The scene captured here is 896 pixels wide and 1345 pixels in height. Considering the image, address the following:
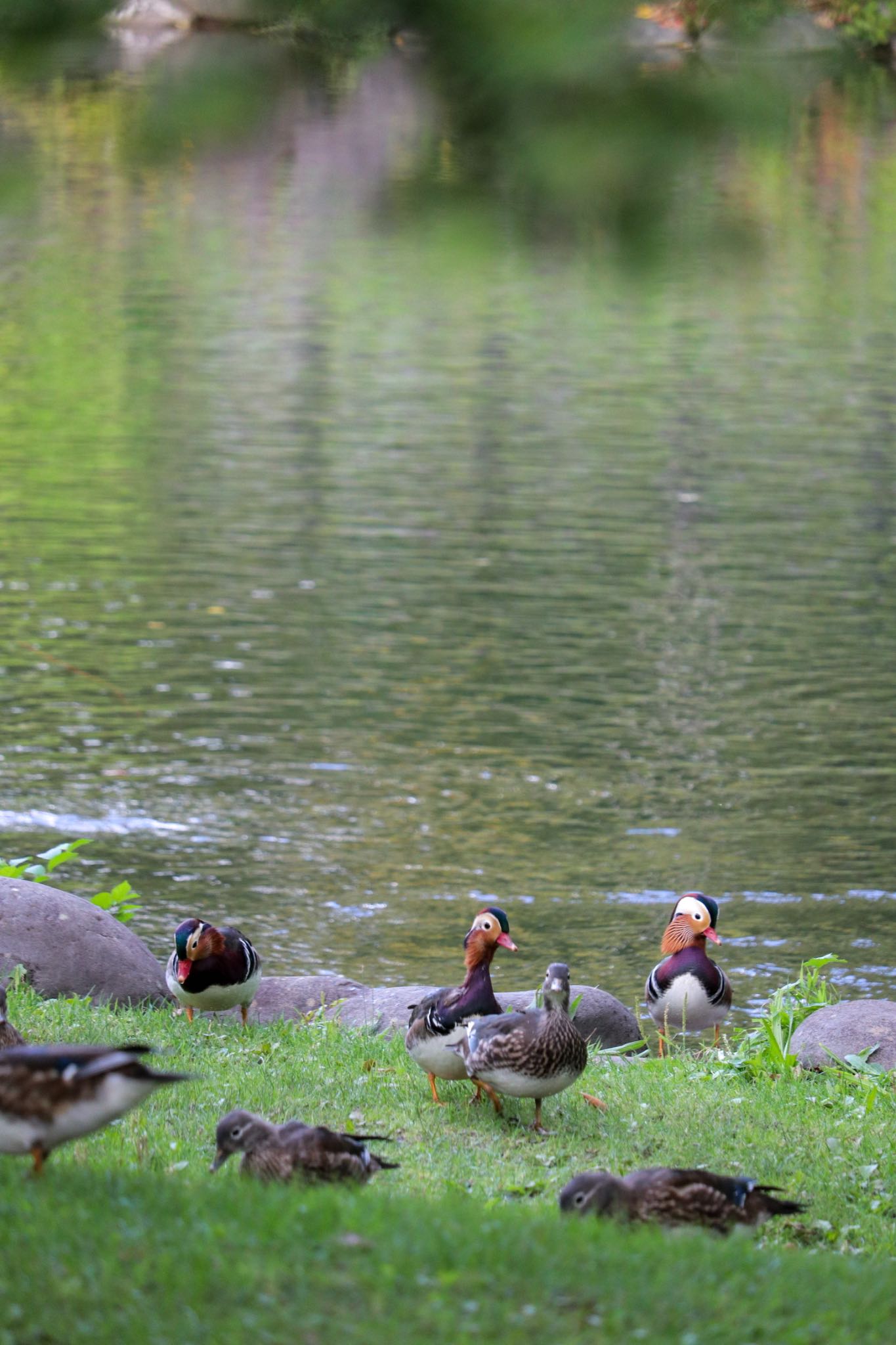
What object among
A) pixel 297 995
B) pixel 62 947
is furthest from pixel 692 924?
pixel 62 947

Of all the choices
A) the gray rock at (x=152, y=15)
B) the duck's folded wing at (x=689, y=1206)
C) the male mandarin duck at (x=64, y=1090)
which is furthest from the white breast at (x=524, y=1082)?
the gray rock at (x=152, y=15)

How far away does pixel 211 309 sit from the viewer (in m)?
52.7

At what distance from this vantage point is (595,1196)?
6.51m

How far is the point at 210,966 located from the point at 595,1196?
398 cm

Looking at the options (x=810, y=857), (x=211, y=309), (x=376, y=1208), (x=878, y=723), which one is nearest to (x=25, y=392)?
(x=211, y=309)

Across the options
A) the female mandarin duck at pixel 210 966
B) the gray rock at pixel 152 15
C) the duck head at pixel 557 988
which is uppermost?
the gray rock at pixel 152 15

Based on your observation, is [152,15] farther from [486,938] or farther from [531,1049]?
[486,938]

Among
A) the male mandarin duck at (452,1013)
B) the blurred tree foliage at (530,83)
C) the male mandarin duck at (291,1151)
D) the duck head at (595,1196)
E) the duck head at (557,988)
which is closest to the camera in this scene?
the blurred tree foliage at (530,83)

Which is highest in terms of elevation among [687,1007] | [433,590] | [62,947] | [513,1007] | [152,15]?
[152,15]

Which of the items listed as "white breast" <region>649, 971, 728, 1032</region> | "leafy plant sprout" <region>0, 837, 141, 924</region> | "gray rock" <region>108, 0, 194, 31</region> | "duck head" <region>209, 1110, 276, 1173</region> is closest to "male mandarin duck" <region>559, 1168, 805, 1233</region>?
"duck head" <region>209, 1110, 276, 1173</region>

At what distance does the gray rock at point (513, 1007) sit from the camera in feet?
35.1

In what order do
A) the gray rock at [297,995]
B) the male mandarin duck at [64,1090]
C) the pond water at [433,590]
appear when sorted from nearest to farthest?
the pond water at [433,590], the male mandarin duck at [64,1090], the gray rock at [297,995]

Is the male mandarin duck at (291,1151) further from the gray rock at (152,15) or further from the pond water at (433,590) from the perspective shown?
the gray rock at (152,15)

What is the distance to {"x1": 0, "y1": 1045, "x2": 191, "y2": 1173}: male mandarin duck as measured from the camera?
5.96m
